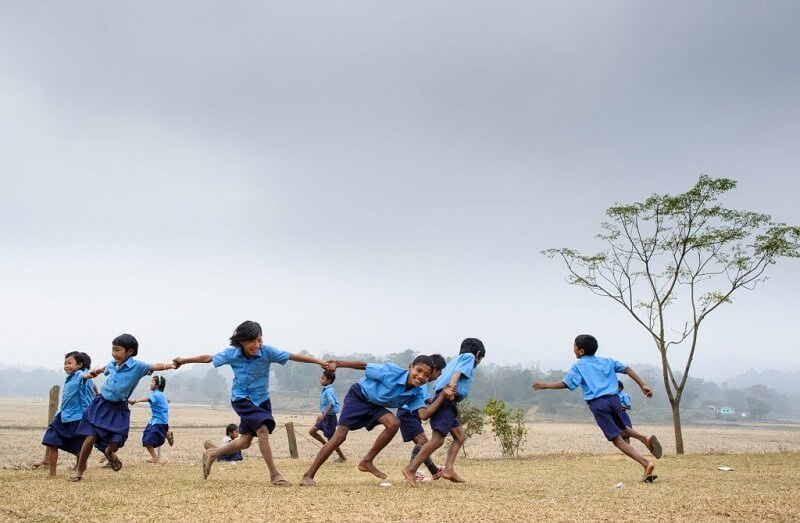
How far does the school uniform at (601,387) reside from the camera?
8.13 meters

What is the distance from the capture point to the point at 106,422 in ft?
25.7

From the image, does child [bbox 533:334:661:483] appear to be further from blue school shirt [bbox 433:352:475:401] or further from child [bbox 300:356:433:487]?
child [bbox 300:356:433:487]

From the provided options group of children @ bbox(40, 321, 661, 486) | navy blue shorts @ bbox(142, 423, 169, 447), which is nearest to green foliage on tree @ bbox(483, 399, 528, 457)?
group of children @ bbox(40, 321, 661, 486)

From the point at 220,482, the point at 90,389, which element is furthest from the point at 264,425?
the point at 90,389

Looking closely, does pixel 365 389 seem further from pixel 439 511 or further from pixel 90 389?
pixel 90 389

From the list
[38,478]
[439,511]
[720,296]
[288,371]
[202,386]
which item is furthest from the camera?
[202,386]

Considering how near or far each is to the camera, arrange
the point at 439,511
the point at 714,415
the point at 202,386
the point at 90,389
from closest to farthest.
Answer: the point at 439,511, the point at 90,389, the point at 714,415, the point at 202,386

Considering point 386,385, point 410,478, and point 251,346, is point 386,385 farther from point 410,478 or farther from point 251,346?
point 251,346

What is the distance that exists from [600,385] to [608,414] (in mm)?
377

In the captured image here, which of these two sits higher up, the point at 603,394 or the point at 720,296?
the point at 720,296

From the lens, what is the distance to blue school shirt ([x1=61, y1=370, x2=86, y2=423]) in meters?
8.88

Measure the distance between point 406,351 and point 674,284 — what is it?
370ft

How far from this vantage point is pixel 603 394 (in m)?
8.24

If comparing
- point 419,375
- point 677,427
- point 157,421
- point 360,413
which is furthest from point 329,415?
point 677,427
